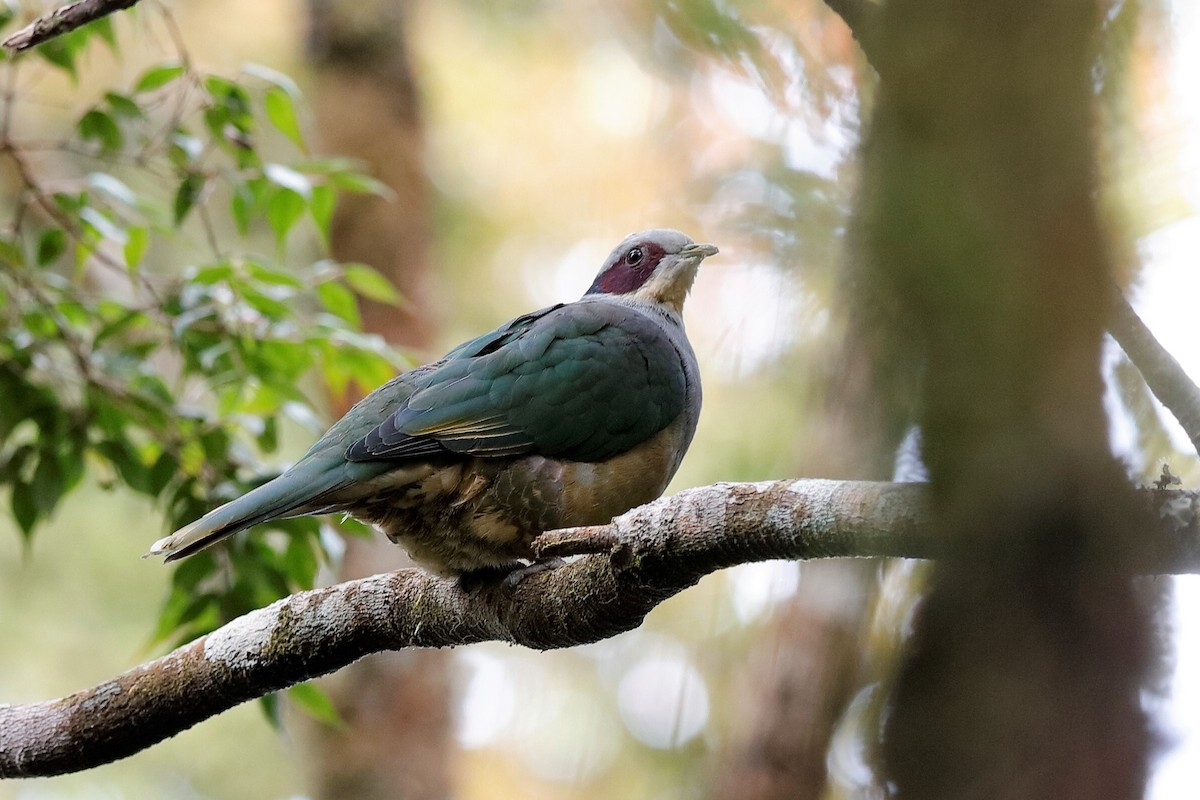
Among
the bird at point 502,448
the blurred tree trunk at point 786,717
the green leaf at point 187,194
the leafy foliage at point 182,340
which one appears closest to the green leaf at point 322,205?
the leafy foliage at point 182,340

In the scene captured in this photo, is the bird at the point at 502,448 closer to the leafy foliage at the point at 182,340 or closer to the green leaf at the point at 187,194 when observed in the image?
the leafy foliage at the point at 182,340

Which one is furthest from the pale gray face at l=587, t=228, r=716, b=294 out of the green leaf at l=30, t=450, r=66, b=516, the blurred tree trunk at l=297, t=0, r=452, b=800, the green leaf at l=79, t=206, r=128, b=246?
the blurred tree trunk at l=297, t=0, r=452, b=800

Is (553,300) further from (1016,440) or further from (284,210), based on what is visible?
(1016,440)

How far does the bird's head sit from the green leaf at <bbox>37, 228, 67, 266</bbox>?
1.84m

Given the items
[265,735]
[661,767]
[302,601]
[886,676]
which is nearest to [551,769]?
[661,767]

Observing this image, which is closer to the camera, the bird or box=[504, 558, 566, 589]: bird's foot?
box=[504, 558, 566, 589]: bird's foot

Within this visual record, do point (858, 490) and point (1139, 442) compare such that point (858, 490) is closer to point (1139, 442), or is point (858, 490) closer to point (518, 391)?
point (1139, 442)

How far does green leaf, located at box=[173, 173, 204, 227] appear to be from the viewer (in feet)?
11.6

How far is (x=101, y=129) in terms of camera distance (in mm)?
3543

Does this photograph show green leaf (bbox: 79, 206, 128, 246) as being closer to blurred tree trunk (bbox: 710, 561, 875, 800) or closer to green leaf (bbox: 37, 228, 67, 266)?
green leaf (bbox: 37, 228, 67, 266)

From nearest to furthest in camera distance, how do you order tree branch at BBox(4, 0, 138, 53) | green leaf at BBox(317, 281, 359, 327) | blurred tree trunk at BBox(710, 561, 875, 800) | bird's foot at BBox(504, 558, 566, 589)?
tree branch at BBox(4, 0, 138, 53)
bird's foot at BBox(504, 558, 566, 589)
green leaf at BBox(317, 281, 359, 327)
blurred tree trunk at BBox(710, 561, 875, 800)

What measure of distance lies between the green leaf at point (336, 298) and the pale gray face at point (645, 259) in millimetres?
951

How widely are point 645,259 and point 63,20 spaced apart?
207 centimetres

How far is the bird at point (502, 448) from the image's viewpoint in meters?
3.12
